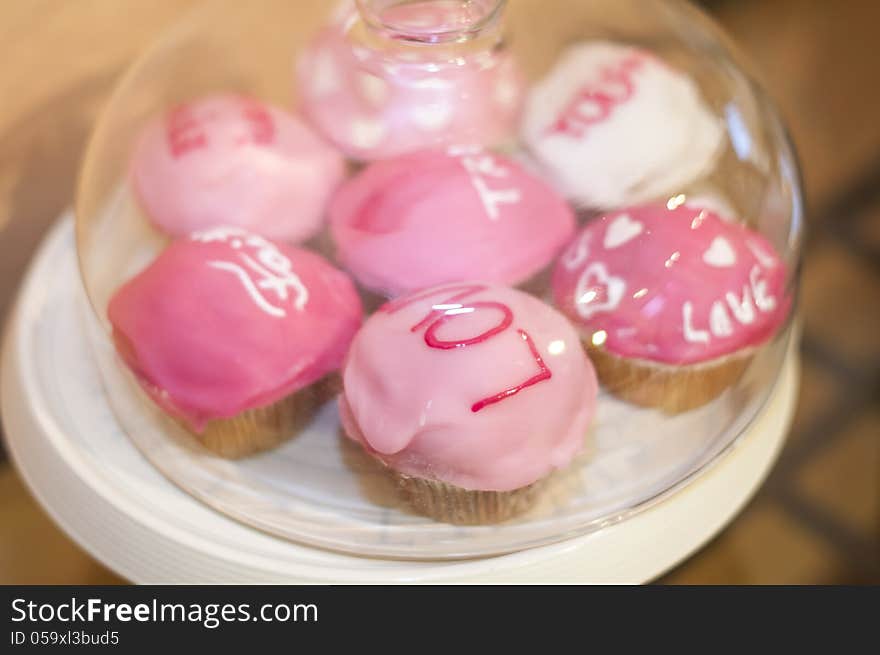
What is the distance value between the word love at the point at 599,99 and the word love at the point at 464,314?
224 mm

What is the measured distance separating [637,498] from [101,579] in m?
0.53

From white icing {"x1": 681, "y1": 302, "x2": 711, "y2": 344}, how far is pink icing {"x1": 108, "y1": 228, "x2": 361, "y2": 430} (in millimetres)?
226

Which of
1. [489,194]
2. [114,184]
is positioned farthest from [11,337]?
[489,194]

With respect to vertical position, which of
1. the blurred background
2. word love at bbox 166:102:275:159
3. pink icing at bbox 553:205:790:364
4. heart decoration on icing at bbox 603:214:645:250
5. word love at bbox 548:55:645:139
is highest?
word love at bbox 166:102:275:159

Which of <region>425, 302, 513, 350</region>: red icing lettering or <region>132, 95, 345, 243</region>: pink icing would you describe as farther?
<region>132, 95, 345, 243</region>: pink icing

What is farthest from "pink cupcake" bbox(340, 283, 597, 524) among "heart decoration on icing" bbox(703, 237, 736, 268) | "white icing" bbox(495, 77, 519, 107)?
"white icing" bbox(495, 77, 519, 107)

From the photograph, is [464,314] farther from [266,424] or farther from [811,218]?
Result: [811,218]

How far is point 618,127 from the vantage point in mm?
835

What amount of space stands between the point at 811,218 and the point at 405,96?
96 cm

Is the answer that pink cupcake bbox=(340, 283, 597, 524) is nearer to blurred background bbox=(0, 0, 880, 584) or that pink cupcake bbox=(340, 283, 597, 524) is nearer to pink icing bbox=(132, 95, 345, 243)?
pink icing bbox=(132, 95, 345, 243)

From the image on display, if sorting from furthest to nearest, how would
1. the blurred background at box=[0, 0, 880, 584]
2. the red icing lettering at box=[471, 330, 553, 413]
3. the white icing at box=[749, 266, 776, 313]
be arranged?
the blurred background at box=[0, 0, 880, 584] < the white icing at box=[749, 266, 776, 313] < the red icing lettering at box=[471, 330, 553, 413]

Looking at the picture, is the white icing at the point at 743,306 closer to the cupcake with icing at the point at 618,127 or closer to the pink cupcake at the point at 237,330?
the cupcake with icing at the point at 618,127

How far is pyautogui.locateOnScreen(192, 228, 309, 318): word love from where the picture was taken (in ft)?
2.30

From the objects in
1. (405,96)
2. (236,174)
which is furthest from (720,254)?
(236,174)
